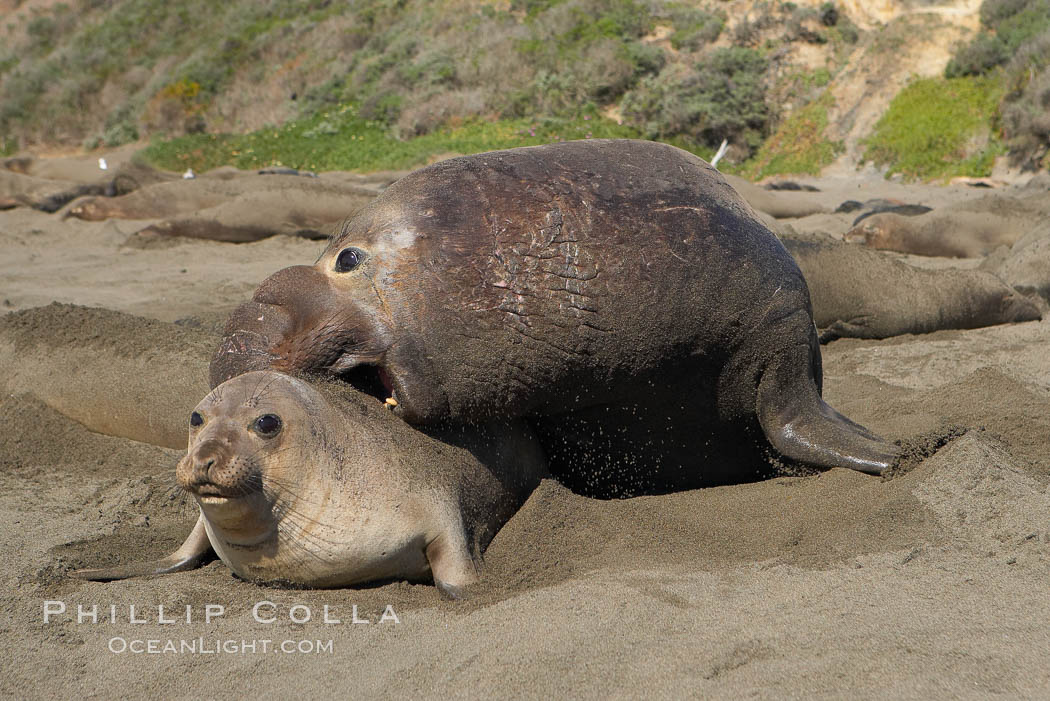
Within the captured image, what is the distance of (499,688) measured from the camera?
94.0 inches

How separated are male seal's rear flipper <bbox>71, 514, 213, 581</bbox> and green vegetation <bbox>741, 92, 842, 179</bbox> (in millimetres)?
15459

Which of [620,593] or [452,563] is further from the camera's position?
[452,563]

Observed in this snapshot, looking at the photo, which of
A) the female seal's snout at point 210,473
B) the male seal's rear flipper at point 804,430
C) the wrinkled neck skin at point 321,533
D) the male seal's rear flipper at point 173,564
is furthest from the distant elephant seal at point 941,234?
the female seal's snout at point 210,473

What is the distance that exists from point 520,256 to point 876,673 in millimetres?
1618

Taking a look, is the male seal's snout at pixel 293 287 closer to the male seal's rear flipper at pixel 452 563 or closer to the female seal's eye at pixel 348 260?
the female seal's eye at pixel 348 260

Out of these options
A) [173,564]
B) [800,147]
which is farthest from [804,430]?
[800,147]

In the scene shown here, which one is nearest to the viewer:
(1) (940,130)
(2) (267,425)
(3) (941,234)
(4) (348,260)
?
(2) (267,425)

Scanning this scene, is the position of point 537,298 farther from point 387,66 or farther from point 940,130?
point 387,66

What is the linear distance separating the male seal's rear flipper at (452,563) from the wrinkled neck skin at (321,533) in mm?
46

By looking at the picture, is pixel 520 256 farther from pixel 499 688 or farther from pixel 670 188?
pixel 499 688

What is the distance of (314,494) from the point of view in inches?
120

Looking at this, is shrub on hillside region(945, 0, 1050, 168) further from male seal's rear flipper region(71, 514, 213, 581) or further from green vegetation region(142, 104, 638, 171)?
male seal's rear flipper region(71, 514, 213, 581)

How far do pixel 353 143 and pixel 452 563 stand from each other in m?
17.6

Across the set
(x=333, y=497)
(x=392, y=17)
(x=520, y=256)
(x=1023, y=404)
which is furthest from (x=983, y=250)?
(x=392, y=17)
